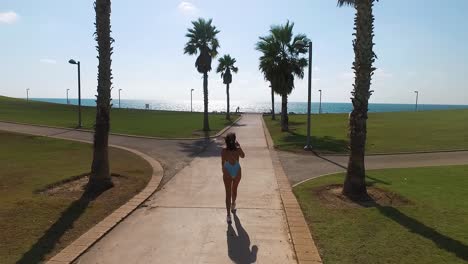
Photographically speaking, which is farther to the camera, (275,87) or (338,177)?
(275,87)

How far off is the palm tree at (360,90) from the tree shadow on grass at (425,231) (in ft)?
2.94

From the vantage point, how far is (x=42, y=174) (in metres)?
12.5

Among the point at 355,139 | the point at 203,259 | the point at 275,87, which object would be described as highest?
the point at 275,87

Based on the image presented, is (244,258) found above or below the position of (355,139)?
below

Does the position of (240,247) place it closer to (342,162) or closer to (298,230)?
(298,230)

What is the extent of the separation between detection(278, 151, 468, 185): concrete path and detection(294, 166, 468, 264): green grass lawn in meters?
3.20

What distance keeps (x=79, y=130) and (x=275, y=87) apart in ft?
51.1

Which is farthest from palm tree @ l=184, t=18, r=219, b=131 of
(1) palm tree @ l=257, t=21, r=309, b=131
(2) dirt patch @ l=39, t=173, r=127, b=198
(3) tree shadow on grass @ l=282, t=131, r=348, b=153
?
(2) dirt patch @ l=39, t=173, r=127, b=198

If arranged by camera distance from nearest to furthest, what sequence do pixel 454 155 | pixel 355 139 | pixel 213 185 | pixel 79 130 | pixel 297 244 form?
pixel 297 244
pixel 355 139
pixel 213 185
pixel 454 155
pixel 79 130

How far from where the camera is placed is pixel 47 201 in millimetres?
9094

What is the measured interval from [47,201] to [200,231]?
3.89 meters

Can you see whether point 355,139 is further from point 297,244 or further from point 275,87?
point 275,87

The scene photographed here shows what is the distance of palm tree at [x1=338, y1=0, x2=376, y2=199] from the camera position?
9.51 meters

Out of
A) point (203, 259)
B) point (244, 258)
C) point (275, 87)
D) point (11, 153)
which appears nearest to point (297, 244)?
point (244, 258)
